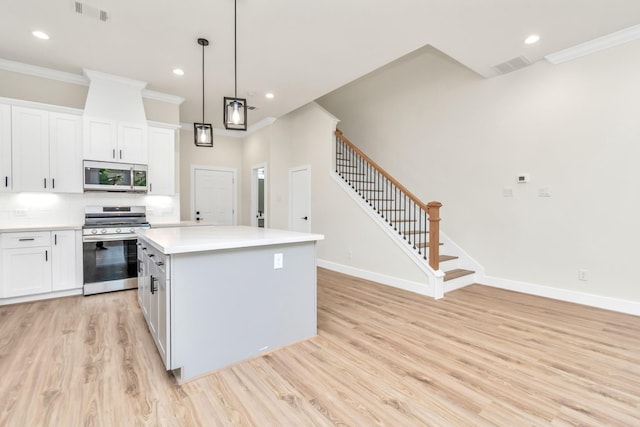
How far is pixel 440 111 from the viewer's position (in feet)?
16.4

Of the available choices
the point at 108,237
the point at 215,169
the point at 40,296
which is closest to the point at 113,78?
the point at 108,237

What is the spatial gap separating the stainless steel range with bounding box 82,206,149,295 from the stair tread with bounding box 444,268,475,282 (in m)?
4.19

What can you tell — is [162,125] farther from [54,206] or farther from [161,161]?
[54,206]

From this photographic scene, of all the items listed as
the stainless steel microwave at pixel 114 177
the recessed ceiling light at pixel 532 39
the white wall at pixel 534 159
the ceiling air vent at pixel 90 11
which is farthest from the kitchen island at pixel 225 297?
the recessed ceiling light at pixel 532 39

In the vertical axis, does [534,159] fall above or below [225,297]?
above

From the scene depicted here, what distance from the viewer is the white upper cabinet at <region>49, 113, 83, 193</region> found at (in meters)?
3.96

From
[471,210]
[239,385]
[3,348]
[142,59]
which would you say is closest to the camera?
[239,385]

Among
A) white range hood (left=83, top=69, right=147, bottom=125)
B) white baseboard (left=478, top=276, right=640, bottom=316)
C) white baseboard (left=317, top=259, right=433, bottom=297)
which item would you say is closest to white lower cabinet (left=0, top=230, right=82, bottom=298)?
white range hood (left=83, top=69, right=147, bottom=125)

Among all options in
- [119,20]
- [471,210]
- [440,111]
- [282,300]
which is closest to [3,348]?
[282,300]

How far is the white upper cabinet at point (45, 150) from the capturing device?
12.3 ft

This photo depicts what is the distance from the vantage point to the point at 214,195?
24.0 ft

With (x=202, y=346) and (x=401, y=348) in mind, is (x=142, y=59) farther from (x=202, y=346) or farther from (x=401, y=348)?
(x=401, y=348)

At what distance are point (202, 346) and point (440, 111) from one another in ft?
15.7

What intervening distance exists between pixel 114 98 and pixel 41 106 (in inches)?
32.2
